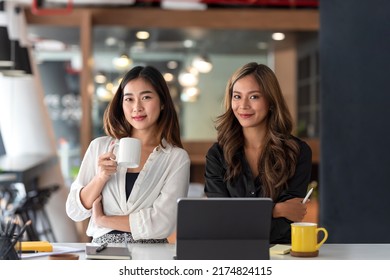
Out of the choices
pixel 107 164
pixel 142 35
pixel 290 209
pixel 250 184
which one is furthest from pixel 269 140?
pixel 142 35

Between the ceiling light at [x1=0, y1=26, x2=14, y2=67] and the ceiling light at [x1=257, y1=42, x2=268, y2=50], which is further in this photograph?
the ceiling light at [x1=257, y1=42, x2=268, y2=50]

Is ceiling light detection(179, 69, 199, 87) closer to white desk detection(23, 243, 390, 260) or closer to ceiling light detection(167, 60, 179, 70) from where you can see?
ceiling light detection(167, 60, 179, 70)

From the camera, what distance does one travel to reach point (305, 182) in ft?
9.60

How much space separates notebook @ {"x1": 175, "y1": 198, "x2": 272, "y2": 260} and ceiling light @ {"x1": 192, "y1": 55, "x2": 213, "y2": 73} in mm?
7619

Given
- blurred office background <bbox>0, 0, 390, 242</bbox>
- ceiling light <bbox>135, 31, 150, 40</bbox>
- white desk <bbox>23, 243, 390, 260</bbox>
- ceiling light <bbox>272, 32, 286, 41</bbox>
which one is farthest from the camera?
ceiling light <bbox>272, 32, 286, 41</bbox>

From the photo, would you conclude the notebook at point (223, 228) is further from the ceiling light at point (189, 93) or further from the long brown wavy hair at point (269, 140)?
the ceiling light at point (189, 93)

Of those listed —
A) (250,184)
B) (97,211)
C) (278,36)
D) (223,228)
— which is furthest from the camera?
(278,36)

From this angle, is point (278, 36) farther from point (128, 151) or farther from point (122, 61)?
point (128, 151)

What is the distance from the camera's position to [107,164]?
8.55 feet

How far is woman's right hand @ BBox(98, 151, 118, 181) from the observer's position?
261 centimetres

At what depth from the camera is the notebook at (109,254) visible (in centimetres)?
228

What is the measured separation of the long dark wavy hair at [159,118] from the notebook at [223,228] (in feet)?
2.32

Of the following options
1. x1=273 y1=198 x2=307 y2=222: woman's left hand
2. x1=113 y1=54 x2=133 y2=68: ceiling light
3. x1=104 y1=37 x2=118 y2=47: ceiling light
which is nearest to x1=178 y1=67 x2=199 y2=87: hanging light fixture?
x1=113 y1=54 x2=133 y2=68: ceiling light

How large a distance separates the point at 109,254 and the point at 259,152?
0.91 m
